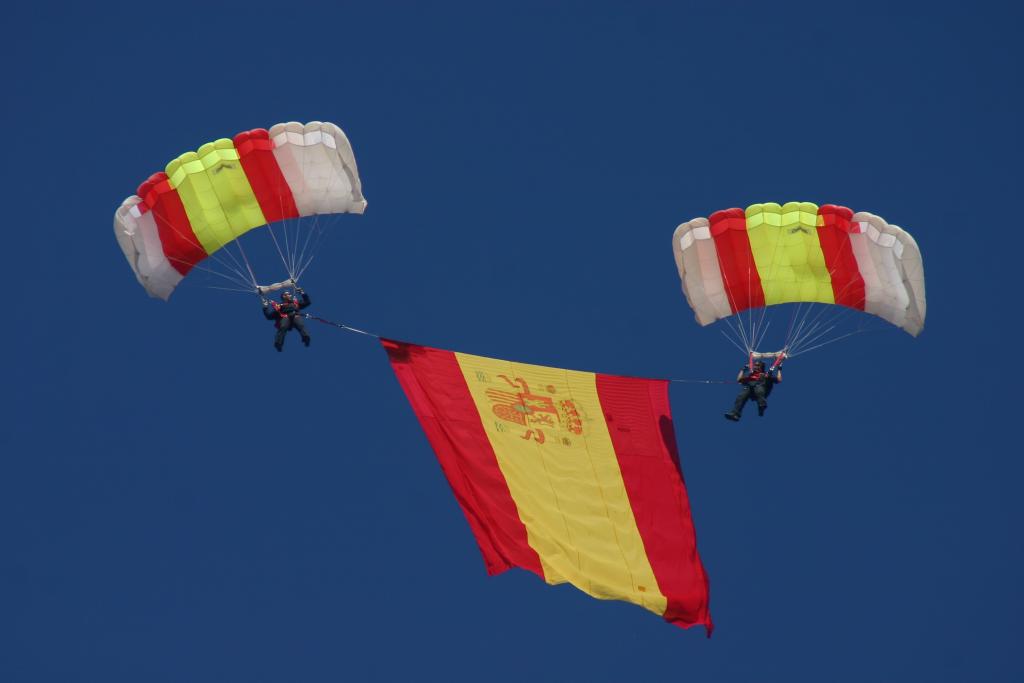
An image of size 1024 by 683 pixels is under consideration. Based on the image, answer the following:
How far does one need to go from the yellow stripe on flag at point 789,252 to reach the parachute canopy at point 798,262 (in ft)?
0.04

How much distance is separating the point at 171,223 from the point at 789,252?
24.2 ft

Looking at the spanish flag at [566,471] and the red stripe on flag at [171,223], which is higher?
the red stripe on flag at [171,223]

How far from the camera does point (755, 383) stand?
105 ft

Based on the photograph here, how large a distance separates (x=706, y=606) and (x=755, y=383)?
2.66 m

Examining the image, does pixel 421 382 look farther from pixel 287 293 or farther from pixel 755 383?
pixel 755 383

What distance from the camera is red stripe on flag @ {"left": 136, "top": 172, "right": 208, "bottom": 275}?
33.2 metres

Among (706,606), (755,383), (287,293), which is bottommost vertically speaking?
(706,606)

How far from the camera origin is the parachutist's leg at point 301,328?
32938 millimetres

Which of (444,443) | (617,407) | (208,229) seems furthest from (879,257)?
(208,229)

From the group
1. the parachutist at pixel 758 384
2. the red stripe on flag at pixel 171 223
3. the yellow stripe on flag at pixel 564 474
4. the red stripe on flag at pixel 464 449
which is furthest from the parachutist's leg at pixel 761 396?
the red stripe on flag at pixel 171 223

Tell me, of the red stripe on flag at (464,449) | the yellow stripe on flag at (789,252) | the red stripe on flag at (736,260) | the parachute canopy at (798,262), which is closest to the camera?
the parachute canopy at (798,262)

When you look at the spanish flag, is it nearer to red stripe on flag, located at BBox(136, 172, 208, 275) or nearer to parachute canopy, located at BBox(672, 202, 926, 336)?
parachute canopy, located at BBox(672, 202, 926, 336)

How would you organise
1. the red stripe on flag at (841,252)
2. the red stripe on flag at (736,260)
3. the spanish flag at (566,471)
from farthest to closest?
the red stripe on flag at (736,260) → the red stripe on flag at (841,252) → the spanish flag at (566,471)

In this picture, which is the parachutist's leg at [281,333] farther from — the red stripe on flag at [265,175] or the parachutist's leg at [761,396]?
the parachutist's leg at [761,396]
